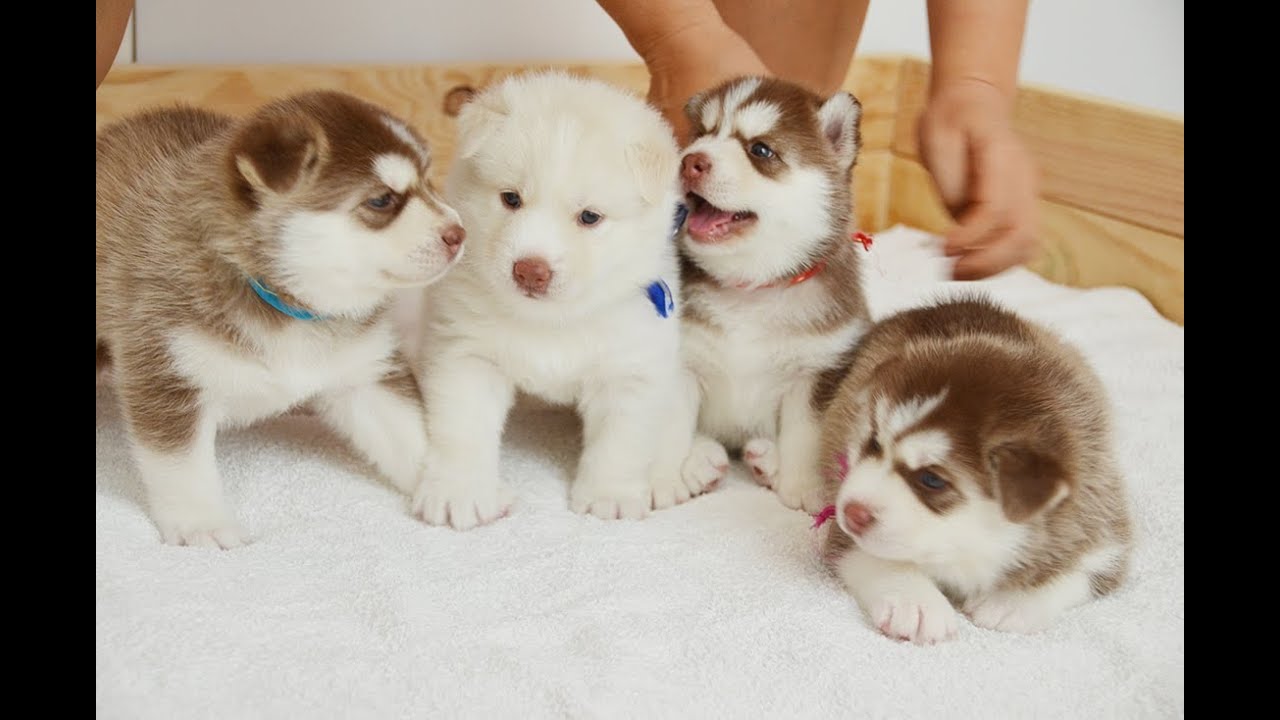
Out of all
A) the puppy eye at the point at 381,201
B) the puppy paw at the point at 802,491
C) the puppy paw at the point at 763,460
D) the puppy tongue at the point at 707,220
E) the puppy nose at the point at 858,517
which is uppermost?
the puppy eye at the point at 381,201

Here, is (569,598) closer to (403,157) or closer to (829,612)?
(829,612)

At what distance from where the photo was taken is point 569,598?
1.95 meters

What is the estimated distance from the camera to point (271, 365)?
2.04m

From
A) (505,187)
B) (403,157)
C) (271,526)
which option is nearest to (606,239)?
(505,187)

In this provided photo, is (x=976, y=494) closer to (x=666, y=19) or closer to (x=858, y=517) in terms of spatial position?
(x=858, y=517)

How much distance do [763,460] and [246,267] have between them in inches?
41.5

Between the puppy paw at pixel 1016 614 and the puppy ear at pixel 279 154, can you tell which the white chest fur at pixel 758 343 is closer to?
the puppy paw at pixel 1016 614

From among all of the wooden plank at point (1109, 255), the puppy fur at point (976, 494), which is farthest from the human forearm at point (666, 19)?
the wooden plank at point (1109, 255)

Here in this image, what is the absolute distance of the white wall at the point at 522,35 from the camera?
11.7ft

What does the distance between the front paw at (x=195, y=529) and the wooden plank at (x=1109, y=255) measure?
7.23 feet

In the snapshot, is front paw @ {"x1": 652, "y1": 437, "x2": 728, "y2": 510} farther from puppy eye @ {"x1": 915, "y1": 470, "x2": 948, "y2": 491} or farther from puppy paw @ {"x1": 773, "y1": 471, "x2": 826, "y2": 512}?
puppy eye @ {"x1": 915, "y1": 470, "x2": 948, "y2": 491}

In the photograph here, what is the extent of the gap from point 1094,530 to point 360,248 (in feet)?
4.09

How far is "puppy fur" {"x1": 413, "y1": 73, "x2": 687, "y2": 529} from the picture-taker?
6.89 feet

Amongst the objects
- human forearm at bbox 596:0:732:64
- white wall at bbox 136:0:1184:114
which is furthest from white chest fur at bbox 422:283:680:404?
white wall at bbox 136:0:1184:114
